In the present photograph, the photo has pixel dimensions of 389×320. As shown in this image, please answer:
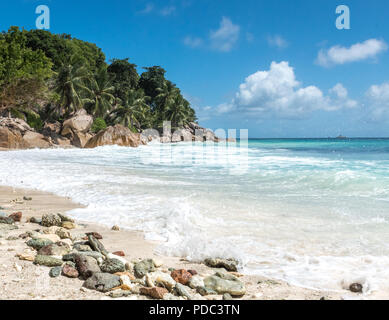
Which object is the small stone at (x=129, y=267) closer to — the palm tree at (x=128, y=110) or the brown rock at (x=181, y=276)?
the brown rock at (x=181, y=276)

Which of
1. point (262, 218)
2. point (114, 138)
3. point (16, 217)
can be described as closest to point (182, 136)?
point (114, 138)

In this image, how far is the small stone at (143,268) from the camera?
307 cm

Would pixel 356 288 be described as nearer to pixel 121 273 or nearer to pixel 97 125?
A: pixel 121 273

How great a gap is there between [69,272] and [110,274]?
1.24ft

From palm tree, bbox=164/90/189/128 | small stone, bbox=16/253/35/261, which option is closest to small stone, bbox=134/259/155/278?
small stone, bbox=16/253/35/261

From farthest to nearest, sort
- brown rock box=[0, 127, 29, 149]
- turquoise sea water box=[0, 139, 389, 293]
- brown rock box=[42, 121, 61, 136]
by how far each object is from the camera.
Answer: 1. brown rock box=[42, 121, 61, 136]
2. brown rock box=[0, 127, 29, 149]
3. turquoise sea water box=[0, 139, 389, 293]

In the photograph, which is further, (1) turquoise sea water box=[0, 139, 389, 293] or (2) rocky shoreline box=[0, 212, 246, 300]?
(1) turquoise sea water box=[0, 139, 389, 293]

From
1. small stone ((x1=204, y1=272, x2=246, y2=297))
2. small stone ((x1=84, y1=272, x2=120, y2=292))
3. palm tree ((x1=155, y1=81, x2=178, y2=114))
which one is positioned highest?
palm tree ((x1=155, y1=81, x2=178, y2=114))

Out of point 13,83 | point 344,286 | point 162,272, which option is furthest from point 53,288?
point 13,83

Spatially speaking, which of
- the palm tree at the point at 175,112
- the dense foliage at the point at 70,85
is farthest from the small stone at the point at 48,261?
the palm tree at the point at 175,112

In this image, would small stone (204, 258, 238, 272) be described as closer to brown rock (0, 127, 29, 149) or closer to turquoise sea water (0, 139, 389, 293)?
turquoise sea water (0, 139, 389, 293)

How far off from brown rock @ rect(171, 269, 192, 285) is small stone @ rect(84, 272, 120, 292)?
53 cm

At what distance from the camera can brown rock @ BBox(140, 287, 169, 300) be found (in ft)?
8.55
